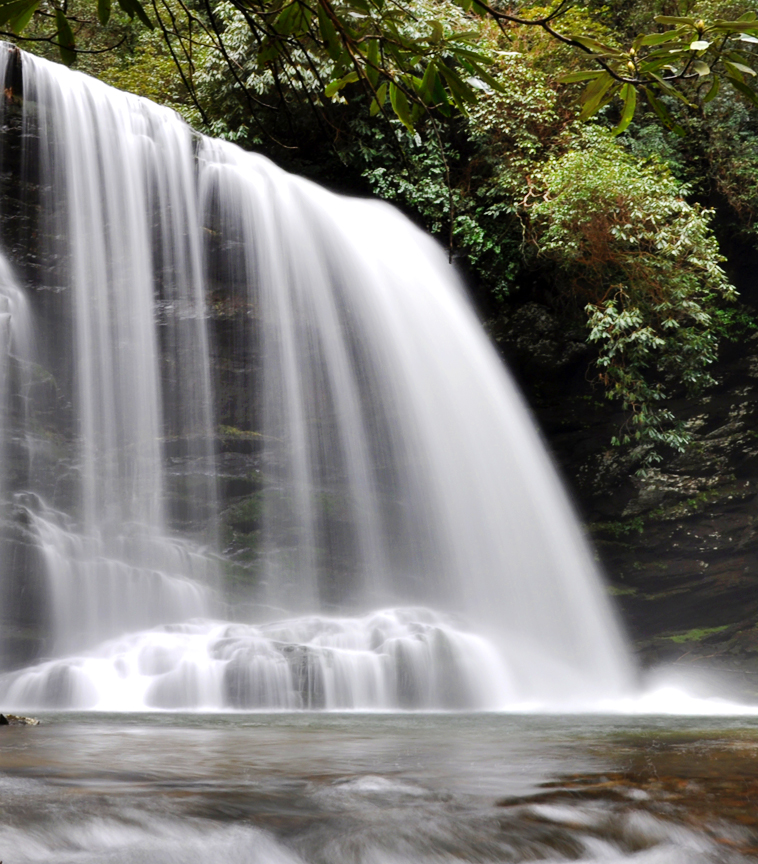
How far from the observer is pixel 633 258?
9.77 m

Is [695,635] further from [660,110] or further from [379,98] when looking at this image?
[379,98]

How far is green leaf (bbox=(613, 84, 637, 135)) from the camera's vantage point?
172 cm

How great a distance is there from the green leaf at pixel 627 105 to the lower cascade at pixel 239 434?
6381 mm

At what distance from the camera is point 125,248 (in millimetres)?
9180

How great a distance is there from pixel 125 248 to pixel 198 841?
8952mm

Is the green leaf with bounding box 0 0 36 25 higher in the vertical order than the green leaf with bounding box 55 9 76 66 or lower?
lower

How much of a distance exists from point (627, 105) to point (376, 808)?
1665 mm

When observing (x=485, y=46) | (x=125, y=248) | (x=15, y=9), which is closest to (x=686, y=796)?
(x=15, y=9)

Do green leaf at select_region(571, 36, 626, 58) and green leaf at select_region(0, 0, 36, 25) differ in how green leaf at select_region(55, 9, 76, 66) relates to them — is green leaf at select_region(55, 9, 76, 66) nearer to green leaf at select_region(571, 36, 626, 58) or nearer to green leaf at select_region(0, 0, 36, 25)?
green leaf at select_region(0, 0, 36, 25)

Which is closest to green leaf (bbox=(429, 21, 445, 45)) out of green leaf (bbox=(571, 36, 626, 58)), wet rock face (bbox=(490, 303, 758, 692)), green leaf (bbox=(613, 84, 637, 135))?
green leaf (bbox=(571, 36, 626, 58))

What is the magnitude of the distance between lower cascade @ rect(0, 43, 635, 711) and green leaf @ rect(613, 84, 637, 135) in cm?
638

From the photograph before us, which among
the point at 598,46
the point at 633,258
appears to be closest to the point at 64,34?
the point at 598,46

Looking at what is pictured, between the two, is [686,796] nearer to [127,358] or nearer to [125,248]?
[127,358]

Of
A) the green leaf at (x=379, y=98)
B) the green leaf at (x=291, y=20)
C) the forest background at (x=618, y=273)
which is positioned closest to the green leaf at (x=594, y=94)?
the green leaf at (x=379, y=98)
